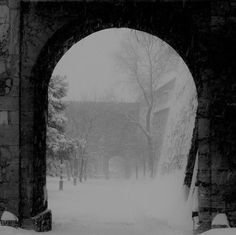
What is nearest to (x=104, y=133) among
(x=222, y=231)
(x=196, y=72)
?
(x=196, y=72)

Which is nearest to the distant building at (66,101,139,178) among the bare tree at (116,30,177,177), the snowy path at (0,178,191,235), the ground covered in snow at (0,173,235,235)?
the bare tree at (116,30,177,177)

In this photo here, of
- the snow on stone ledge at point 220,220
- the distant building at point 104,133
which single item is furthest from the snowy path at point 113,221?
the distant building at point 104,133

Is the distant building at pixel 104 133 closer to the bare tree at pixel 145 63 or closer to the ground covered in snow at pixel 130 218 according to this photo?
the bare tree at pixel 145 63

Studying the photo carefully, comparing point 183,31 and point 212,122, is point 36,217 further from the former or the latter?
point 183,31

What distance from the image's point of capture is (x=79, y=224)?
10.3 m

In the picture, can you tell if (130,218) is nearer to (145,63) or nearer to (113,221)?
(113,221)

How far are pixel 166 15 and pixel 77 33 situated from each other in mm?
1750

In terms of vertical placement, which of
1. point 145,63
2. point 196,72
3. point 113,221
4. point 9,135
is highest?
point 145,63

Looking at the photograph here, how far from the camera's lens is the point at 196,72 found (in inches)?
343

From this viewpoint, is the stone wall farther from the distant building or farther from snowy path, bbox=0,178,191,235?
the distant building

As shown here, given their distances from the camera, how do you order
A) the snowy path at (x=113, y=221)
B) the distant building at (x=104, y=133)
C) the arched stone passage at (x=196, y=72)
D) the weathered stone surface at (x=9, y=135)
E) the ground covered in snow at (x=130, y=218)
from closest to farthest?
the arched stone passage at (x=196, y=72) < the weathered stone surface at (x=9, y=135) < the snowy path at (x=113, y=221) < the ground covered in snow at (x=130, y=218) < the distant building at (x=104, y=133)

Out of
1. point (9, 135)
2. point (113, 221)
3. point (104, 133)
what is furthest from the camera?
point (104, 133)

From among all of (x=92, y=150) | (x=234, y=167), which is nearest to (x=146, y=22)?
(x=234, y=167)

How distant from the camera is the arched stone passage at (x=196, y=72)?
8055 mm
